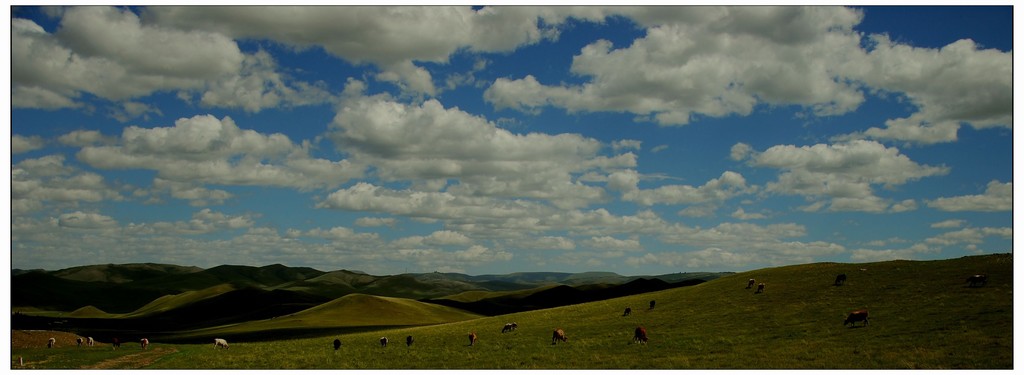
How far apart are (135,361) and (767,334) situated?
169 feet

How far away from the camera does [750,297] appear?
6400 centimetres

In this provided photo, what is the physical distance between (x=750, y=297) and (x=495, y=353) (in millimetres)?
30399

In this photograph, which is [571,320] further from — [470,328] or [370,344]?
[370,344]

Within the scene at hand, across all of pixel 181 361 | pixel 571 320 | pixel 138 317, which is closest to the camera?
pixel 181 361

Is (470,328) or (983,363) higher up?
(983,363)

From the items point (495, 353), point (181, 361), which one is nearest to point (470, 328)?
point (495, 353)

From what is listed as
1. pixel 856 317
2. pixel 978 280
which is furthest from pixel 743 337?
pixel 978 280

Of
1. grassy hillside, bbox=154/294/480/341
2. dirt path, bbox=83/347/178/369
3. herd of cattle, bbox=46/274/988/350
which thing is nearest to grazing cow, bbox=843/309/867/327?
herd of cattle, bbox=46/274/988/350

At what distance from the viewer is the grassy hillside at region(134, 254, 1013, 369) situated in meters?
37.3

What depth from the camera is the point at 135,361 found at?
53.2 metres

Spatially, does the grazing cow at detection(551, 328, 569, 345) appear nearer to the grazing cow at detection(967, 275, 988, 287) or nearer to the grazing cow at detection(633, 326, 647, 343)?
the grazing cow at detection(633, 326, 647, 343)

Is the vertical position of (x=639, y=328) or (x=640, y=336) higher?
(x=639, y=328)

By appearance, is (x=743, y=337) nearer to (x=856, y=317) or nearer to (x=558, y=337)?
(x=856, y=317)

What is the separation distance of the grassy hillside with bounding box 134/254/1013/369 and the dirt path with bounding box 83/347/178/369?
1.64 meters
